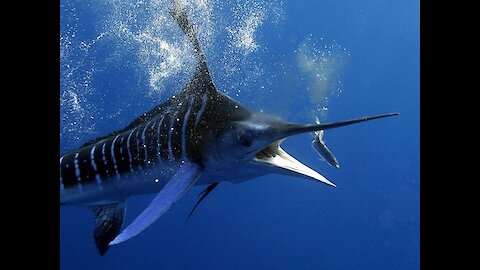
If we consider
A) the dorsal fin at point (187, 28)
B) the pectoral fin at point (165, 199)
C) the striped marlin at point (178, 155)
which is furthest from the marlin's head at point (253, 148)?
the dorsal fin at point (187, 28)

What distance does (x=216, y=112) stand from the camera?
13.3 feet

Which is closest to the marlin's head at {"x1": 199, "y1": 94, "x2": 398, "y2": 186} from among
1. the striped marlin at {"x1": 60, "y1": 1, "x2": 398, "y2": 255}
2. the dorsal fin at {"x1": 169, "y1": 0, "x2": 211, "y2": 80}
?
the striped marlin at {"x1": 60, "y1": 1, "x2": 398, "y2": 255}

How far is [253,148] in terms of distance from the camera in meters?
3.66

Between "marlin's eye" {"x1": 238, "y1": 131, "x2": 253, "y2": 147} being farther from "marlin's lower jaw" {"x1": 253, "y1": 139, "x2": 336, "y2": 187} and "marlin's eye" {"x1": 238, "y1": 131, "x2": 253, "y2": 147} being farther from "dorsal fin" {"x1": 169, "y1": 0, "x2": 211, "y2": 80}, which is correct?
"dorsal fin" {"x1": 169, "y1": 0, "x2": 211, "y2": 80}

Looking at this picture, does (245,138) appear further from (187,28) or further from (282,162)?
(187,28)

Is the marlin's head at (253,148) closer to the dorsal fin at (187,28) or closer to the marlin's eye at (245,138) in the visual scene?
the marlin's eye at (245,138)

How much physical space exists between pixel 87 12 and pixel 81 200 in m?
11.0

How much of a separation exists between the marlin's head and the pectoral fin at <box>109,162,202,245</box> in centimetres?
23

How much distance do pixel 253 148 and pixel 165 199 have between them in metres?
0.79

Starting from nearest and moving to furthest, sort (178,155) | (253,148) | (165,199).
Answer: (165,199) < (253,148) < (178,155)

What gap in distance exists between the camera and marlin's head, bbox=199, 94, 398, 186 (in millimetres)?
3500

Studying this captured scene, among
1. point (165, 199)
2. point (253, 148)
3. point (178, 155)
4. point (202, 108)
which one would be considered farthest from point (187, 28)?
point (165, 199)
